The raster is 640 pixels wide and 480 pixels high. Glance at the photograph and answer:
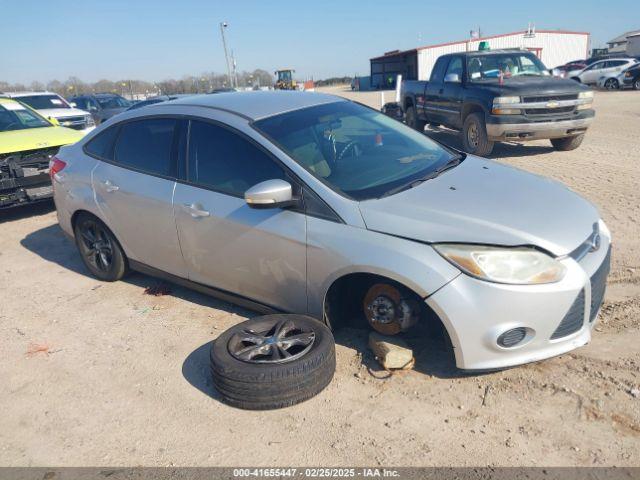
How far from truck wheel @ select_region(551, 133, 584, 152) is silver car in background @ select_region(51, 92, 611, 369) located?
6715mm

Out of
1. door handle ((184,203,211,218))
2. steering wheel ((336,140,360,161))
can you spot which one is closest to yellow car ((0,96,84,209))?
door handle ((184,203,211,218))

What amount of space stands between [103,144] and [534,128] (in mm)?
7180

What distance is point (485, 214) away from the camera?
9.87ft

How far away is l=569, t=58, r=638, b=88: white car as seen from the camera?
2802cm

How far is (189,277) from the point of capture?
13.4 feet

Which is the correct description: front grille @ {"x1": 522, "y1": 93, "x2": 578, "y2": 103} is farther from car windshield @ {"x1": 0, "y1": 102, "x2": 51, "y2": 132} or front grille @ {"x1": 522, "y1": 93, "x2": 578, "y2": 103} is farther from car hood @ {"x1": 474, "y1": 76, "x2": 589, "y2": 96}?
car windshield @ {"x1": 0, "y1": 102, "x2": 51, "y2": 132}

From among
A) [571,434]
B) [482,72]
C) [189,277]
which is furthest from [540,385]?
[482,72]

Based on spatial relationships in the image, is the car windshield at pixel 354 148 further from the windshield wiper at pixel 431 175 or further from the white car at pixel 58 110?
the white car at pixel 58 110

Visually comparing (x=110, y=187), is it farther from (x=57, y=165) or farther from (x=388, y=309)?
(x=388, y=309)

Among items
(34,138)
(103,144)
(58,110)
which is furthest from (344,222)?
(58,110)

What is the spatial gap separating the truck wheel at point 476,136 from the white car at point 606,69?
22981 mm

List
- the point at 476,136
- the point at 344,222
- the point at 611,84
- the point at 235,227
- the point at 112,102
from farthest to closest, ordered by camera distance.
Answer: the point at 611,84, the point at 112,102, the point at 476,136, the point at 235,227, the point at 344,222

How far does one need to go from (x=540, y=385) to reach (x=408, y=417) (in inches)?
31.8

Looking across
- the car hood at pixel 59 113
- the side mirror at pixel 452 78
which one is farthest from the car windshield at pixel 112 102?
the side mirror at pixel 452 78
